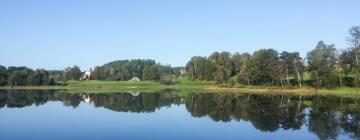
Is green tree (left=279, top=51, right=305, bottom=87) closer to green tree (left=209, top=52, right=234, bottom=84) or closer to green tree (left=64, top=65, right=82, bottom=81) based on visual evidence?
green tree (left=209, top=52, right=234, bottom=84)

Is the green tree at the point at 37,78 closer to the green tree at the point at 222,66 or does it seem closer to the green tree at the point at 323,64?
the green tree at the point at 222,66

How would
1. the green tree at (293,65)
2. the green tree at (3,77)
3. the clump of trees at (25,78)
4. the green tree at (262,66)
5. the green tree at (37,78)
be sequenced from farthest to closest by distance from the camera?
the green tree at (3,77) → the clump of trees at (25,78) → the green tree at (37,78) → the green tree at (262,66) → the green tree at (293,65)

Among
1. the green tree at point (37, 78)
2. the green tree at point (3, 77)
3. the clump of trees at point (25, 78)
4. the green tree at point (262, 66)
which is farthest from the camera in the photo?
the green tree at point (3, 77)

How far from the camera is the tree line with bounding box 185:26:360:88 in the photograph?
88500 millimetres

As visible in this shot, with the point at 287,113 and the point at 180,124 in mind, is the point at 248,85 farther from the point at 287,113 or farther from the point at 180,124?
the point at 180,124

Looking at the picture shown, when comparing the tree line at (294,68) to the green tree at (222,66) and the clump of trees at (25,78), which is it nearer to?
the green tree at (222,66)

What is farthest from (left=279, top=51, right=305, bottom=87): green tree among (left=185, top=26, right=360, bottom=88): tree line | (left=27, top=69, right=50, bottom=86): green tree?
(left=27, top=69, right=50, bottom=86): green tree

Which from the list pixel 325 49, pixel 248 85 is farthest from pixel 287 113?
pixel 248 85

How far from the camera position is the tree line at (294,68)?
88.5m

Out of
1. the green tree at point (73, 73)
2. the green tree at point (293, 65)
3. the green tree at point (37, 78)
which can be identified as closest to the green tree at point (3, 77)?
the green tree at point (37, 78)

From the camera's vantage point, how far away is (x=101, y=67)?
195625mm

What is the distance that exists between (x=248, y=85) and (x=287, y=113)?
64.0 m

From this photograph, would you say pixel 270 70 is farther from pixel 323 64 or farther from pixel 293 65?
pixel 323 64

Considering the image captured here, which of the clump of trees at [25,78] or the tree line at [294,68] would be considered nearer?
the tree line at [294,68]
